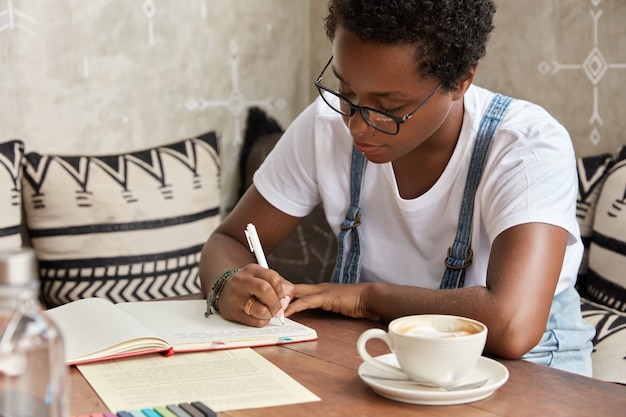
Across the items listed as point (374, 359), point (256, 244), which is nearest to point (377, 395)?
point (374, 359)

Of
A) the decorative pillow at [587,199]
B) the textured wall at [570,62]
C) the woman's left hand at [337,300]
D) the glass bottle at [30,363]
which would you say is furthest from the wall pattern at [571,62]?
the glass bottle at [30,363]

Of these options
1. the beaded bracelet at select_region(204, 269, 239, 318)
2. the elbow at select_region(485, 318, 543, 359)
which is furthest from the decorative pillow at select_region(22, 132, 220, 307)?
the elbow at select_region(485, 318, 543, 359)

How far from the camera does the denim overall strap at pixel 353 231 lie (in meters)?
1.60

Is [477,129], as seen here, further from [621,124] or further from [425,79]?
[621,124]

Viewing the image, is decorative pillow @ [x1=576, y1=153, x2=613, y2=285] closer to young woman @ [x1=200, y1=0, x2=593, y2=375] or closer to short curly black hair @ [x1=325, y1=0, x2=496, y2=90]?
young woman @ [x1=200, y1=0, x2=593, y2=375]

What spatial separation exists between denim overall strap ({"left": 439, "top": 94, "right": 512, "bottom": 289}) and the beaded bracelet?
38 centimetres

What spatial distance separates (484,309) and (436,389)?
0.90ft

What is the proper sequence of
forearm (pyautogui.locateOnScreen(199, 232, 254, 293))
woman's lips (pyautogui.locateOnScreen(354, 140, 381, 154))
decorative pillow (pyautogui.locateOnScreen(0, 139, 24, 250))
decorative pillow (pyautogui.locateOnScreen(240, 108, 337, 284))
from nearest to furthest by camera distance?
woman's lips (pyautogui.locateOnScreen(354, 140, 381, 154)) → forearm (pyautogui.locateOnScreen(199, 232, 254, 293)) → decorative pillow (pyautogui.locateOnScreen(0, 139, 24, 250)) → decorative pillow (pyautogui.locateOnScreen(240, 108, 337, 284))

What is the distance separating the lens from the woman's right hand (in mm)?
1261

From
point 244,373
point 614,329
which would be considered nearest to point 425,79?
point 244,373

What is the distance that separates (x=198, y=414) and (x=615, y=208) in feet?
4.51

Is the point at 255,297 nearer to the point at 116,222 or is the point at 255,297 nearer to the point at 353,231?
the point at 353,231

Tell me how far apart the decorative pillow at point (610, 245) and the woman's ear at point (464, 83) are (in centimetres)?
74

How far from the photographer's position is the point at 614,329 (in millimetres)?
1790
